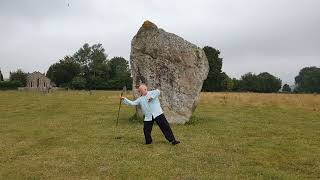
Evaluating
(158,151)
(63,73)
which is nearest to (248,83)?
(63,73)

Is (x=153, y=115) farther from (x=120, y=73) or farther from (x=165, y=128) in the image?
(x=120, y=73)

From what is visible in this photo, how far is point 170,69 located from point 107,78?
307ft

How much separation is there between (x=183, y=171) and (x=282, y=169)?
2481 mm

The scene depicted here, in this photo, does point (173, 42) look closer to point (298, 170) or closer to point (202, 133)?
point (202, 133)

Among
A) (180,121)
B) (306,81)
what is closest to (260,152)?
(180,121)

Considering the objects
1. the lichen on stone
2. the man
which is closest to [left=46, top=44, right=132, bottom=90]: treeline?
the lichen on stone

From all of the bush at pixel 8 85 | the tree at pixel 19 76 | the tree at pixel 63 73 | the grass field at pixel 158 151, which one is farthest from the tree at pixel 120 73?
the grass field at pixel 158 151

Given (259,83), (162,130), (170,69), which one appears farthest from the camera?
(259,83)

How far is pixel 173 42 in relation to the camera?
22469 mm

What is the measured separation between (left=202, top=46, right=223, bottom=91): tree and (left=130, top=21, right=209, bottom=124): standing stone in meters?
66.9

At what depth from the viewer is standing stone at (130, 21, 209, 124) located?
21844 millimetres

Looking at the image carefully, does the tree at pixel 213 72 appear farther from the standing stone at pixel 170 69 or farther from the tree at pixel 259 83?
the standing stone at pixel 170 69

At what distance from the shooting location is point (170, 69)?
22125 millimetres

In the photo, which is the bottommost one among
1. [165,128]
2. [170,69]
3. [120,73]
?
[165,128]
